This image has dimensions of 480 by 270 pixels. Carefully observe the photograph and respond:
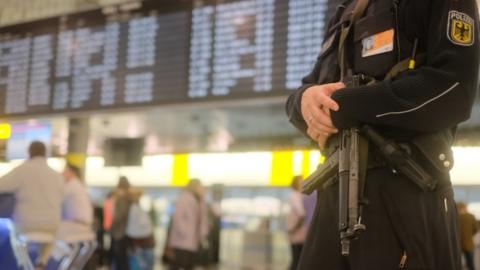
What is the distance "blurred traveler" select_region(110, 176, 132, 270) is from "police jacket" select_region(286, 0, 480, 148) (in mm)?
6067

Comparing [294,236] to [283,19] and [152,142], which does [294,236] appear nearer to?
[283,19]

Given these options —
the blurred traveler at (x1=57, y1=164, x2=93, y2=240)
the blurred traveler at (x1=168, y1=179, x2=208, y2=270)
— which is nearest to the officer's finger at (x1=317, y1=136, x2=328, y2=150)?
the blurred traveler at (x1=57, y1=164, x2=93, y2=240)

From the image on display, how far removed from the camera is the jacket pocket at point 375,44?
3.86 feet

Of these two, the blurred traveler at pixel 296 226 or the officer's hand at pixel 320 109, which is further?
the blurred traveler at pixel 296 226

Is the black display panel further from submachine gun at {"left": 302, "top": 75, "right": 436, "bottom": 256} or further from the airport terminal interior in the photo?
submachine gun at {"left": 302, "top": 75, "right": 436, "bottom": 256}

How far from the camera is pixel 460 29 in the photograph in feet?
3.67

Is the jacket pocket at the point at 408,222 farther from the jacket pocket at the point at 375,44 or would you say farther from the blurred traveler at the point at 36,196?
the blurred traveler at the point at 36,196

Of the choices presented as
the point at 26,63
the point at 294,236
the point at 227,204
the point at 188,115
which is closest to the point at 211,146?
the point at 227,204

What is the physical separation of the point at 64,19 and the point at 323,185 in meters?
4.67

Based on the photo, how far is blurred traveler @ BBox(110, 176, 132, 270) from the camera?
7008 millimetres

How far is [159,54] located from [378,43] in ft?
12.6

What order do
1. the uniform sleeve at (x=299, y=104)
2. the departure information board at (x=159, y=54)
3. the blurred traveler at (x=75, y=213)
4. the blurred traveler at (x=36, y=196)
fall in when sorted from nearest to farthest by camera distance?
the uniform sleeve at (x=299, y=104) → the departure information board at (x=159, y=54) → the blurred traveler at (x=36, y=196) → the blurred traveler at (x=75, y=213)

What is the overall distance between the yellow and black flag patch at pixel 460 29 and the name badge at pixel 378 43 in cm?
11

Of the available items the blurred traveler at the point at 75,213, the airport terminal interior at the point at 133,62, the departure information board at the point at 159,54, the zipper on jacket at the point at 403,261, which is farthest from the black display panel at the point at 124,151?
the zipper on jacket at the point at 403,261
